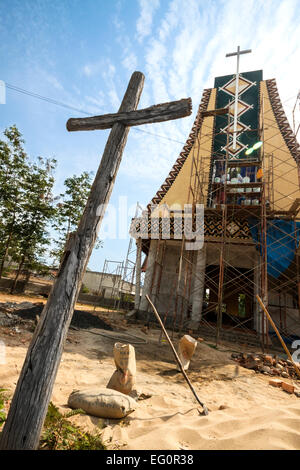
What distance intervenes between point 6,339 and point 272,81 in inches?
684

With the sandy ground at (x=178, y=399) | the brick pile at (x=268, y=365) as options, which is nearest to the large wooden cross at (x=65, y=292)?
the sandy ground at (x=178, y=399)

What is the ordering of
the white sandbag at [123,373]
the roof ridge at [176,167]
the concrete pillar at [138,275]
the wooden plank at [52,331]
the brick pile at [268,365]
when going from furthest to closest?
the roof ridge at [176,167]
the concrete pillar at [138,275]
the brick pile at [268,365]
the white sandbag at [123,373]
the wooden plank at [52,331]

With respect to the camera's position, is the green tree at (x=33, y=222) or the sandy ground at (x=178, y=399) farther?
the green tree at (x=33, y=222)

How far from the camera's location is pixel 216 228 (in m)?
11.4

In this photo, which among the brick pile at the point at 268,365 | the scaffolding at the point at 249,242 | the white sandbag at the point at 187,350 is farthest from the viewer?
the scaffolding at the point at 249,242

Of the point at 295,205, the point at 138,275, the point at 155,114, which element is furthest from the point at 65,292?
the point at 138,275

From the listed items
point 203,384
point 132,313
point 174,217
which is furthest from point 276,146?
point 203,384

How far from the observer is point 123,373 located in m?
3.41

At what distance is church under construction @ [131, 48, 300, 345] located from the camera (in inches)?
376

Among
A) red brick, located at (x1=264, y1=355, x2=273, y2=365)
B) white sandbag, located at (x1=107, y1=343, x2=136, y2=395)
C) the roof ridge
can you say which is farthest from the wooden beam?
the roof ridge

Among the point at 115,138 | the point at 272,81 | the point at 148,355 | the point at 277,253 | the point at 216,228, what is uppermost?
the point at 272,81

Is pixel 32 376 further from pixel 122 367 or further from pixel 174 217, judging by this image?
pixel 174 217

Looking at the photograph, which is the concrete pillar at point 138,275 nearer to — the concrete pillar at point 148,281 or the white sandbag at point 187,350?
the concrete pillar at point 148,281

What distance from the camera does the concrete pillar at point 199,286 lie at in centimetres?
1086
